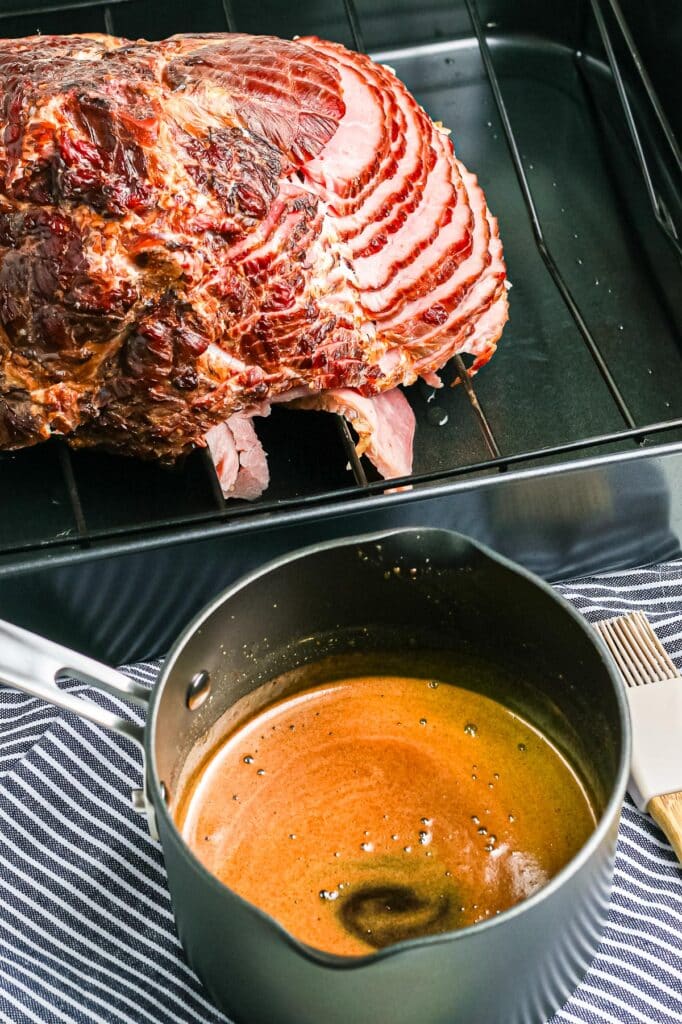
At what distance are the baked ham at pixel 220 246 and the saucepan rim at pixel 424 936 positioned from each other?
0.40 m

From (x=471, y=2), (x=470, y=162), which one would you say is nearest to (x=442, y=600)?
(x=470, y=162)

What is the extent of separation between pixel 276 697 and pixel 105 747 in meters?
0.29

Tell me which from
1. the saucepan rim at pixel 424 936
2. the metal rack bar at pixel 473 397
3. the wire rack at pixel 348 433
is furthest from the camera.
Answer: the metal rack bar at pixel 473 397

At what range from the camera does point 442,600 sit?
167 cm

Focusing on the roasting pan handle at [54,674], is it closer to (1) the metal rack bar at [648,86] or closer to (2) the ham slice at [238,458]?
(2) the ham slice at [238,458]

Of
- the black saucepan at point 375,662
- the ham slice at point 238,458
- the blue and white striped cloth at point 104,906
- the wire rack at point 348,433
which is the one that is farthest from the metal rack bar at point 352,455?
the blue and white striped cloth at point 104,906

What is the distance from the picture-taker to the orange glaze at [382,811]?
4.92 feet

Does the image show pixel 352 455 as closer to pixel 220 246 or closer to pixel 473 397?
pixel 473 397

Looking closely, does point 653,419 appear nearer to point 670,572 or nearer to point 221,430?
point 670,572

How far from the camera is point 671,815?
170cm

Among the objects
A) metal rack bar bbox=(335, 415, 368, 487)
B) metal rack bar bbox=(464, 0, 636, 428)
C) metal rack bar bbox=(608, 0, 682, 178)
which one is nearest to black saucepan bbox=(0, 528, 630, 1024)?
metal rack bar bbox=(335, 415, 368, 487)

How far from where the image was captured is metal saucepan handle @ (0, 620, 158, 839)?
1.42m

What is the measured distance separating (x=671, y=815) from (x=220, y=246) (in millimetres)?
952

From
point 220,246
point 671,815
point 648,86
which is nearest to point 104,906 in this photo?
point 671,815
